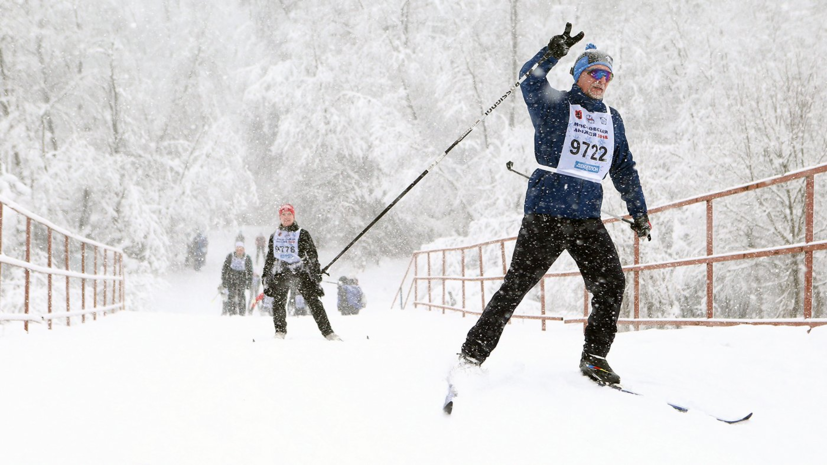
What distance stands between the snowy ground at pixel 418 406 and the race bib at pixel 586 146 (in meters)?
1.12

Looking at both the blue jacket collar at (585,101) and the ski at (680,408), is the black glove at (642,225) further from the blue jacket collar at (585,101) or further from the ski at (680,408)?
the ski at (680,408)

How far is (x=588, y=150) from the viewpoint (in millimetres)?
3217

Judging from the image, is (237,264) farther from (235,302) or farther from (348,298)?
(348,298)

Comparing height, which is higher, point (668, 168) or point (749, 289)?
point (668, 168)

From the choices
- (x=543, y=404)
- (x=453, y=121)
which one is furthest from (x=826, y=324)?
(x=453, y=121)

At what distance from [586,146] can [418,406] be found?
62.6 inches

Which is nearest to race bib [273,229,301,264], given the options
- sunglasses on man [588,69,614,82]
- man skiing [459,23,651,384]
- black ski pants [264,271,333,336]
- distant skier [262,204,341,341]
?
distant skier [262,204,341,341]

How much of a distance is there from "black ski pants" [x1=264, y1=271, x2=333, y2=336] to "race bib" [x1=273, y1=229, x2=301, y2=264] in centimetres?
16

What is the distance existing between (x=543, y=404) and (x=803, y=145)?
42.2 feet

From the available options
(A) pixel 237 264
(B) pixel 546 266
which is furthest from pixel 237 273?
(B) pixel 546 266

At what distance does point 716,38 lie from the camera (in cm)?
1631

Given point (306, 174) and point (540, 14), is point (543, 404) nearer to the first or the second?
point (540, 14)

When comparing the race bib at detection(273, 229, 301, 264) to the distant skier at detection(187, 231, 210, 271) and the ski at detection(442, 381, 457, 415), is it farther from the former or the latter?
the distant skier at detection(187, 231, 210, 271)

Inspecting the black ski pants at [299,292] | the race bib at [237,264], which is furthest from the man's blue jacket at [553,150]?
the race bib at [237,264]
